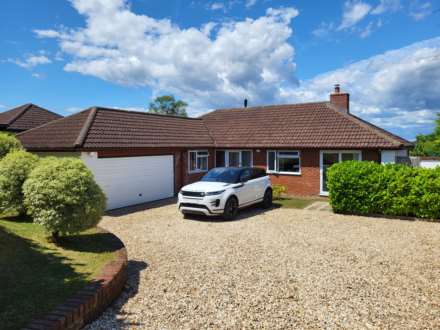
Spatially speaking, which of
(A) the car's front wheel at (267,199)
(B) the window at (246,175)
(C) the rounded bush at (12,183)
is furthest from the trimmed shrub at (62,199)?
(A) the car's front wheel at (267,199)

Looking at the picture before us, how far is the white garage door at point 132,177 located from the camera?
1280cm

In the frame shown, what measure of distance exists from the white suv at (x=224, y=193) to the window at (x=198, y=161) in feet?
17.9

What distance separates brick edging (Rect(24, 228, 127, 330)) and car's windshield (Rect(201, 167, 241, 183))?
21.2 feet

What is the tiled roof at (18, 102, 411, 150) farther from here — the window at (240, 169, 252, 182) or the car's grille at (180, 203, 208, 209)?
the window at (240, 169, 252, 182)

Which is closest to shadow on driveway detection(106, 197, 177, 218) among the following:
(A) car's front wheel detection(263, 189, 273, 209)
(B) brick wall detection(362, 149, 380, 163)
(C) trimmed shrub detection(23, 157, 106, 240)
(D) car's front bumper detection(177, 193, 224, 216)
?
(D) car's front bumper detection(177, 193, 224, 216)

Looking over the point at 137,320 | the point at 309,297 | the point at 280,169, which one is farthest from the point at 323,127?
the point at 137,320

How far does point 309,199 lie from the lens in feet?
51.1

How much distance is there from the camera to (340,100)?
18047 millimetres

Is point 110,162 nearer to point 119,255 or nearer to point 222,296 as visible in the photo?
point 119,255

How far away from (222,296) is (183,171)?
40.2 ft

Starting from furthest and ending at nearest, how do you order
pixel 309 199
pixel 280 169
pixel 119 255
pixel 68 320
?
pixel 280 169 < pixel 309 199 < pixel 119 255 < pixel 68 320

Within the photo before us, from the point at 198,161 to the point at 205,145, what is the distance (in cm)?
99

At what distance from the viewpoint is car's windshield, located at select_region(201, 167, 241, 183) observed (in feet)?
38.7

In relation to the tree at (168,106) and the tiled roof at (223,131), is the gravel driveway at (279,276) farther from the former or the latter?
the tree at (168,106)
